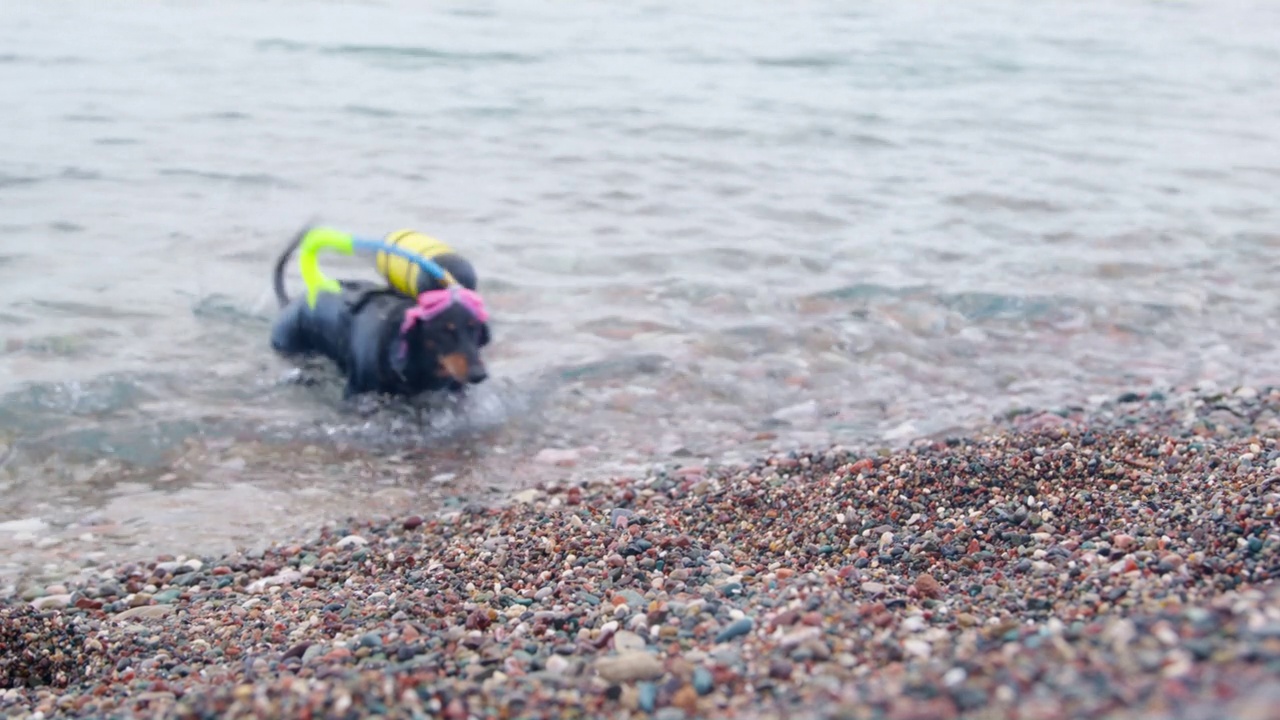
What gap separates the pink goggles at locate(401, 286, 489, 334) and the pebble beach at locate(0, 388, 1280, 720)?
135cm

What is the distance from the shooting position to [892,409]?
6.91 metres

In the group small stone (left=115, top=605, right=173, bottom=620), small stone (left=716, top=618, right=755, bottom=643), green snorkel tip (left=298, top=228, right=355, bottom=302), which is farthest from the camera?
green snorkel tip (left=298, top=228, right=355, bottom=302)

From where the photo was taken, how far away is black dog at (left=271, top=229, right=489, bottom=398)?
6641 millimetres

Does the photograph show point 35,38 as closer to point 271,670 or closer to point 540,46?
point 540,46

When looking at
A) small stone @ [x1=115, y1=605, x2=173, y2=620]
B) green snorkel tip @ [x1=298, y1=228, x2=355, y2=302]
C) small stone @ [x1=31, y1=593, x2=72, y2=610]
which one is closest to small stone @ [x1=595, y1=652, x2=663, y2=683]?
small stone @ [x1=115, y1=605, x2=173, y2=620]

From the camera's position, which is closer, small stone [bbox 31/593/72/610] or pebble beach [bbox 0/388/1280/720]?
pebble beach [bbox 0/388/1280/720]

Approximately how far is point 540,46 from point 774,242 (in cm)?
821

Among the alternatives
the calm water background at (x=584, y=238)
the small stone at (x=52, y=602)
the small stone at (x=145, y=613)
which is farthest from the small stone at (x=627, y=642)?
the calm water background at (x=584, y=238)

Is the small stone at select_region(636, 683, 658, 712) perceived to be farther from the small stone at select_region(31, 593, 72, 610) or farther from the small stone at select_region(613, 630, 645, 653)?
the small stone at select_region(31, 593, 72, 610)

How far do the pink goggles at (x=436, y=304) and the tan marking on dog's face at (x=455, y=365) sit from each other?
0.74 ft

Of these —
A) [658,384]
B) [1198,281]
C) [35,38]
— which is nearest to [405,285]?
[658,384]

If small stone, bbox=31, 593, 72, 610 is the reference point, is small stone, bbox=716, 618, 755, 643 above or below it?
above

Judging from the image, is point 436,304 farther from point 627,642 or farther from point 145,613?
point 627,642

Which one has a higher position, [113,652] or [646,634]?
[646,634]
